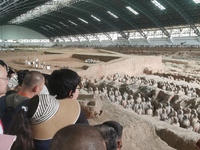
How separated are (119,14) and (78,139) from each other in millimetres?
31865

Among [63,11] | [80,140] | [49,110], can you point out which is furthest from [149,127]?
[63,11]

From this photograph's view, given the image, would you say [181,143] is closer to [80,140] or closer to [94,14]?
[80,140]

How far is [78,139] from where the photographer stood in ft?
3.68

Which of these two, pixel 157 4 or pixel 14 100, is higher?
pixel 157 4

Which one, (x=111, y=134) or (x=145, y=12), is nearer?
(x=111, y=134)

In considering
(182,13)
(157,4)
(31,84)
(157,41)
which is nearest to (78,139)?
(31,84)

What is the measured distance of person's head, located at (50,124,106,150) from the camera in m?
1.11

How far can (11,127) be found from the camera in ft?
5.45

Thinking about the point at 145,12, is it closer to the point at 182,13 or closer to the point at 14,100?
the point at 182,13

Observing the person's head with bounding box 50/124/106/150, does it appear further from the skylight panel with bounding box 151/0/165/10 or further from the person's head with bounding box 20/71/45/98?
the skylight panel with bounding box 151/0/165/10

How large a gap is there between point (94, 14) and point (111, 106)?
30438 mm

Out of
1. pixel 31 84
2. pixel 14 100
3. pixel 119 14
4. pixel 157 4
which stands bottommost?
pixel 14 100

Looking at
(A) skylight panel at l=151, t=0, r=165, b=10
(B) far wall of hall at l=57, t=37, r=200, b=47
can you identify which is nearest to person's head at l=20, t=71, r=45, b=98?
(A) skylight panel at l=151, t=0, r=165, b=10

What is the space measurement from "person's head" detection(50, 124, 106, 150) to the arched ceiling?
76.2ft
